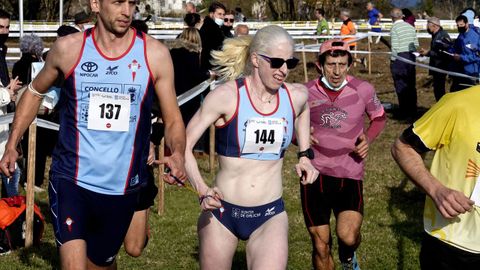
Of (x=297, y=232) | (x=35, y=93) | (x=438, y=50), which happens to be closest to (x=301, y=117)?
(x=35, y=93)

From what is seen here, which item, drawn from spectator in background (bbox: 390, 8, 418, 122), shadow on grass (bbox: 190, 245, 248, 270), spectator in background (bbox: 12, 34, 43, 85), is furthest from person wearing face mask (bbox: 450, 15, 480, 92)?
shadow on grass (bbox: 190, 245, 248, 270)

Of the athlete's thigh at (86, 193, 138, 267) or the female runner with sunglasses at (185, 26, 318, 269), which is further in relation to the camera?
the female runner with sunglasses at (185, 26, 318, 269)

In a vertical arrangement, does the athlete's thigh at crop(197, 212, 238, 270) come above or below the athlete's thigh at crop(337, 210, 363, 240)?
above

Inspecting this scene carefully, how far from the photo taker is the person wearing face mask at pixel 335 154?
6.80 m

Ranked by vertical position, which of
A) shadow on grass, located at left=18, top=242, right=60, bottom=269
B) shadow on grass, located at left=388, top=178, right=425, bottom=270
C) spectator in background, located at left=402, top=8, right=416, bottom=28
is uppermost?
spectator in background, located at left=402, top=8, right=416, bottom=28

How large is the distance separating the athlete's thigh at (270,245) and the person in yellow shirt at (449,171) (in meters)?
1.05

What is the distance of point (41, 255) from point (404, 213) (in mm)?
4480

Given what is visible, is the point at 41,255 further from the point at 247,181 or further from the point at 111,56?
the point at 111,56

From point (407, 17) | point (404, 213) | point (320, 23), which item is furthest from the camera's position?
point (320, 23)

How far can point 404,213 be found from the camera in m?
10.3

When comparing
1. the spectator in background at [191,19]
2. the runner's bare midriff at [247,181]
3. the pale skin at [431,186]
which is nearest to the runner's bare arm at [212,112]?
the runner's bare midriff at [247,181]

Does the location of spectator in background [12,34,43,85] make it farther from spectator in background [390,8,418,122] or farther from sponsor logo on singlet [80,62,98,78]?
spectator in background [390,8,418,122]

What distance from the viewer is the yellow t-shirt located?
4.25 meters

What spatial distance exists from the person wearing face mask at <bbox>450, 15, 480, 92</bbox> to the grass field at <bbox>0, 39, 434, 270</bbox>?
9.67 feet
